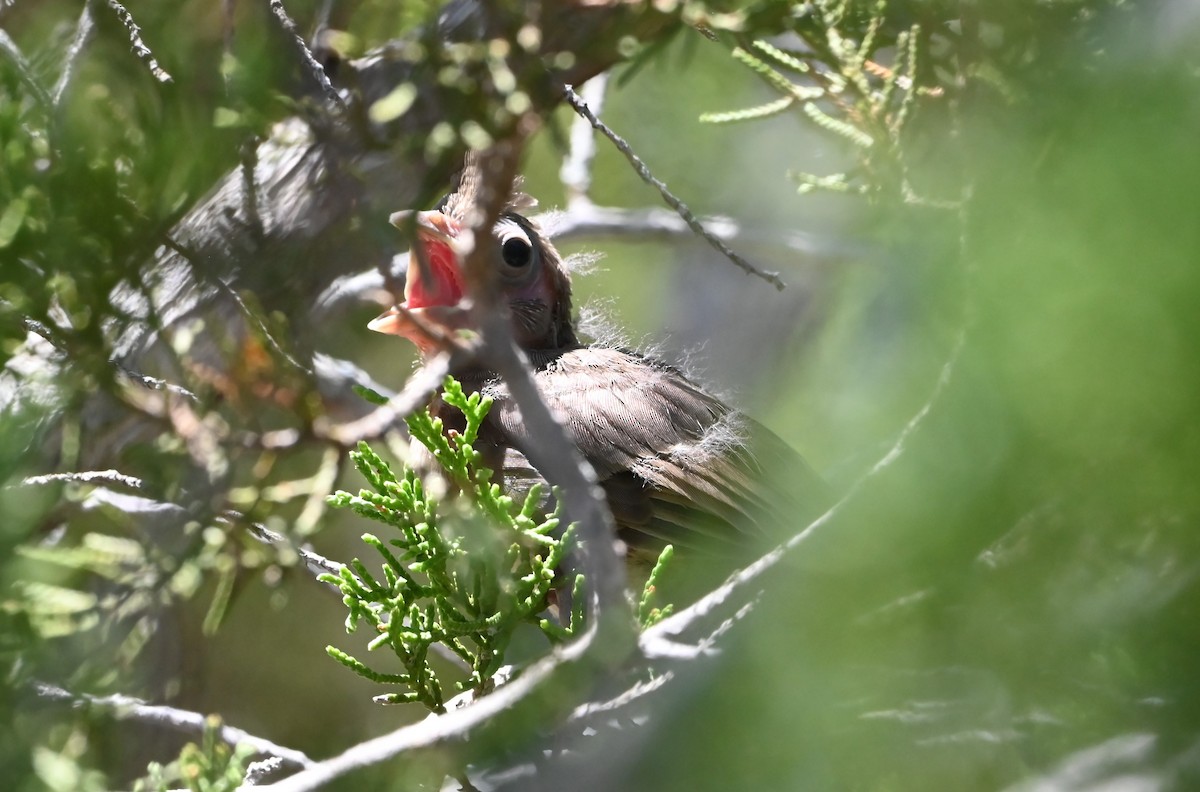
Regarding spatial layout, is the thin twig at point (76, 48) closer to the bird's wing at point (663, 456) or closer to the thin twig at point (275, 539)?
the thin twig at point (275, 539)

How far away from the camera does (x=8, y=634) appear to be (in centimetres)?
141

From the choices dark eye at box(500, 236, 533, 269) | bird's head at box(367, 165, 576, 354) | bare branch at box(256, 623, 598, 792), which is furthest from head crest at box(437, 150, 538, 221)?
bare branch at box(256, 623, 598, 792)

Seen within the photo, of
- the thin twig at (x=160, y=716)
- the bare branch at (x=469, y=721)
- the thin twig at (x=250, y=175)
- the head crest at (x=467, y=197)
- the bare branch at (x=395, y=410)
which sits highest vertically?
the thin twig at (x=250, y=175)

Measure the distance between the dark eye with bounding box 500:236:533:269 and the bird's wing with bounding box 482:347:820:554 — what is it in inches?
14.5

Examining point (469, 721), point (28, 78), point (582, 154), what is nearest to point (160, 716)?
point (469, 721)

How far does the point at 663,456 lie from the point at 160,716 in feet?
4.74

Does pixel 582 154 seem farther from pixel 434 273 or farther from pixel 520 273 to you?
pixel 434 273

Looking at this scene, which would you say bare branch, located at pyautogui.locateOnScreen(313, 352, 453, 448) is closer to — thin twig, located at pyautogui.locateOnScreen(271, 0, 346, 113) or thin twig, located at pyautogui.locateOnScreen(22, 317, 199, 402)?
thin twig, located at pyautogui.locateOnScreen(22, 317, 199, 402)

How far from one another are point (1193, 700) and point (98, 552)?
1833 millimetres

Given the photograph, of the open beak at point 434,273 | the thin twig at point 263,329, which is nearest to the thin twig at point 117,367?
the thin twig at point 263,329

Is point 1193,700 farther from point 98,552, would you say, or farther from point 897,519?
point 98,552

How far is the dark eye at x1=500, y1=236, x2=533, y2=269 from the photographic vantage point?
3.08m

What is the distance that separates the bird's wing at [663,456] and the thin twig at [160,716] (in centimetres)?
84

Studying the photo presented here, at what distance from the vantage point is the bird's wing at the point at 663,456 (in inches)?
105
